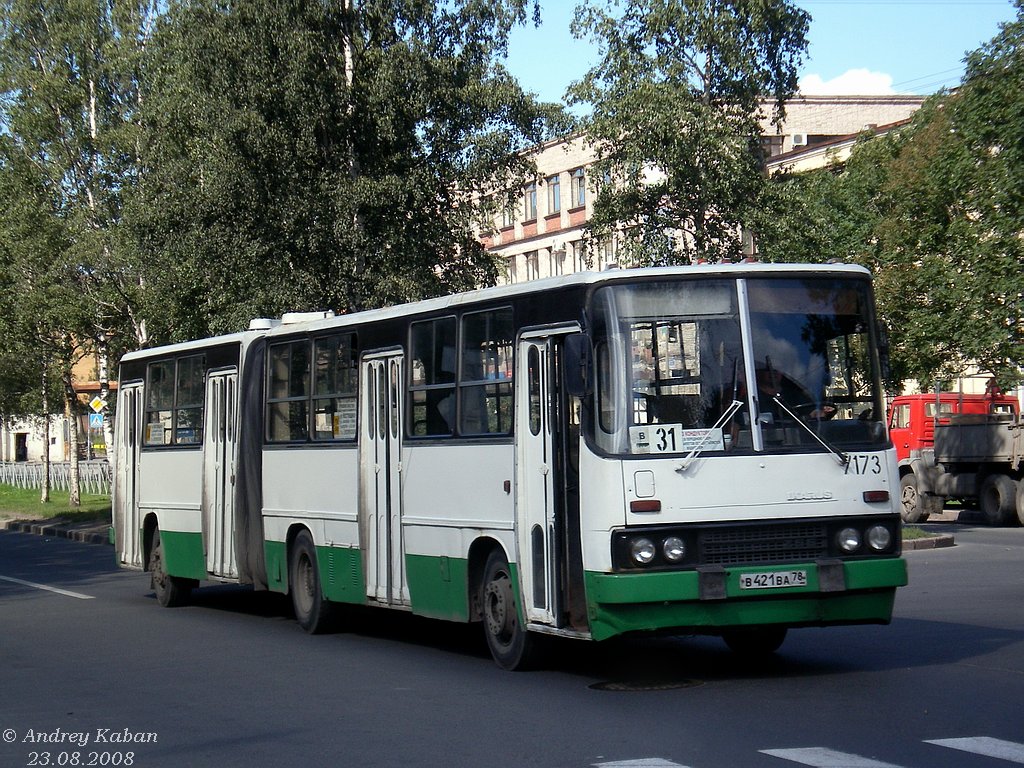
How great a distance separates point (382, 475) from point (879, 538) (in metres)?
4.76

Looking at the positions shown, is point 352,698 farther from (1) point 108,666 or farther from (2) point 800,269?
(2) point 800,269

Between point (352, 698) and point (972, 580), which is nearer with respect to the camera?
point (352, 698)

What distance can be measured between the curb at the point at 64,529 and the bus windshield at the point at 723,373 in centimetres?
2402

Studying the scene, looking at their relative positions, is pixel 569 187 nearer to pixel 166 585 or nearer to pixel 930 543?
pixel 930 543

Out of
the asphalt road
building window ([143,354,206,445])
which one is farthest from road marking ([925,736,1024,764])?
building window ([143,354,206,445])

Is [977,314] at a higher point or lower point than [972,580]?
higher

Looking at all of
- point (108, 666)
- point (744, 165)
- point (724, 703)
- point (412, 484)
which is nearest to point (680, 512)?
point (724, 703)

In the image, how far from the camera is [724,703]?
9852 millimetres

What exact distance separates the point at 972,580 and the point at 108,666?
10.7 metres

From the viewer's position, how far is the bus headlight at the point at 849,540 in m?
10.8

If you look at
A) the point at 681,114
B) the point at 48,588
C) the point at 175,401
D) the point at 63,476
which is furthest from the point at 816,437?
the point at 63,476

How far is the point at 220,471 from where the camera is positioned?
17.5 metres

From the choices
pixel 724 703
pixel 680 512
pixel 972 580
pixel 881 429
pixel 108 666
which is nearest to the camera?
pixel 724 703

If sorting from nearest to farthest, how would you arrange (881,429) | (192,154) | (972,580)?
(881,429), (972,580), (192,154)
